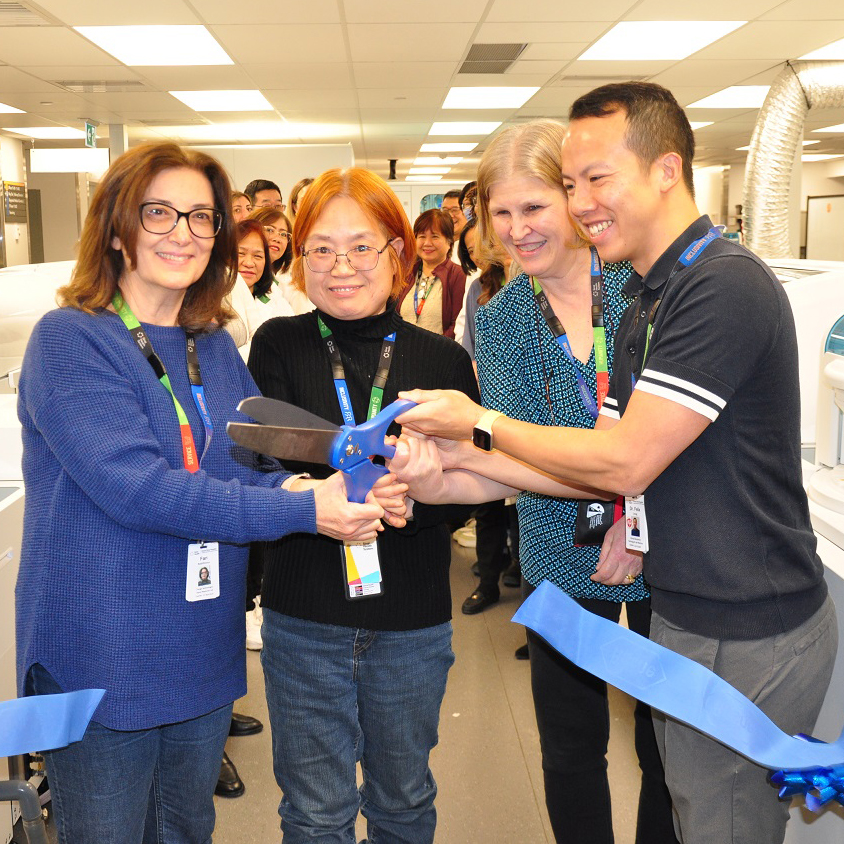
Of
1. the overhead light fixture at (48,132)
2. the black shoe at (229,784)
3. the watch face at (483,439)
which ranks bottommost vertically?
the black shoe at (229,784)

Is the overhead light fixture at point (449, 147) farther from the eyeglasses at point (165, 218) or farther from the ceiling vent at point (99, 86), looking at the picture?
the eyeglasses at point (165, 218)

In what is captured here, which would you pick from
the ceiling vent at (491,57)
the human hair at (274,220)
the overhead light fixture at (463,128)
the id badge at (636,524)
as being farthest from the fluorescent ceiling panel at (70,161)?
the id badge at (636,524)

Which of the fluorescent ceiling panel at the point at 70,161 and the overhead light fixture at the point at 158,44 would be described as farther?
the fluorescent ceiling panel at the point at 70,161

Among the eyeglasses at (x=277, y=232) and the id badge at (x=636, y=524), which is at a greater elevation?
the eyeglasses at (x=277, y=232)

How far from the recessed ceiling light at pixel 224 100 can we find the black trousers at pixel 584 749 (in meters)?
8.12

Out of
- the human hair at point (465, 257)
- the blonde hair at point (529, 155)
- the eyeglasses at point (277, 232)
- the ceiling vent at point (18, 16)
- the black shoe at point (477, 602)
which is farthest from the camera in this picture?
the ceiling vent at point (18, 16)

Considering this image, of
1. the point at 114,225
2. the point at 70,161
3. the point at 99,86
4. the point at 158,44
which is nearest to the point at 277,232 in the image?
the point at 114,225

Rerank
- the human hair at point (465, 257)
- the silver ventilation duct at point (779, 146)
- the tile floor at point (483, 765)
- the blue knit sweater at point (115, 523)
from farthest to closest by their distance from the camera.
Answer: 1. the silver ventilation duct at point (779, 146)
2. the human hair at point (465, 257)
3. the tile floor at point (483, 765)
4. the blue knit sweater at point (115, 523)

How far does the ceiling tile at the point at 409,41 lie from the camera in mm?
6215

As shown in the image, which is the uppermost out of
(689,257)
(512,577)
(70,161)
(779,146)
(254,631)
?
(70,161)

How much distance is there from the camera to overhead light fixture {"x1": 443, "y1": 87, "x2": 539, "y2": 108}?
8.67 m

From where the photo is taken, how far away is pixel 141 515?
1.24 metres

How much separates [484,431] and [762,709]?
0.62m

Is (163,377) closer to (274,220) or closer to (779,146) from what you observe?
(274,220)
